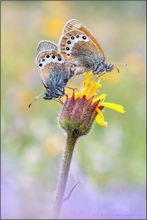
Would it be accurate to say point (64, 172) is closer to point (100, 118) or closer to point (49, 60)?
point (100, 118)

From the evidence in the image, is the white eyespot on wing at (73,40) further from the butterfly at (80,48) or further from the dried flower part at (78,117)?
the dried flower part at (78,117)

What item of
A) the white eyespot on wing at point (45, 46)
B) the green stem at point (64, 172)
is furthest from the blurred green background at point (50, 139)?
the white eyespot on wing at point (45, 46)

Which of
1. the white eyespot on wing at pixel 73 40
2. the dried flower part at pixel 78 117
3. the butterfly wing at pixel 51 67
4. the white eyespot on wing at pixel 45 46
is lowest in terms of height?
the dried flower part at pixel 78 117

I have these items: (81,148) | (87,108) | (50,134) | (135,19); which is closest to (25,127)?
(50,134)


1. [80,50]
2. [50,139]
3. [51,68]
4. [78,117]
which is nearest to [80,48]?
[80,50]

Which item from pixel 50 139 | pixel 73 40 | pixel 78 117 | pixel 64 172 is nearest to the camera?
pixel 64 172

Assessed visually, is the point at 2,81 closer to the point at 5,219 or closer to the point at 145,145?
the point at 145,145

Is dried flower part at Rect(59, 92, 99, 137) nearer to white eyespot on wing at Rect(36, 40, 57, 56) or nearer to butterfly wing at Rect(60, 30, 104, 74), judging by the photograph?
white eyespot on wing at Rect(36, 40, 57, 56)
